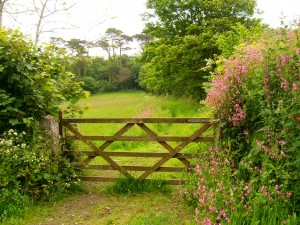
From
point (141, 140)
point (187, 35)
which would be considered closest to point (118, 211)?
point (141, 140)

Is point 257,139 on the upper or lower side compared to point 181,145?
upper

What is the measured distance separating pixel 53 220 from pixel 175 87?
23662mm

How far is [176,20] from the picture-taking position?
28344mm

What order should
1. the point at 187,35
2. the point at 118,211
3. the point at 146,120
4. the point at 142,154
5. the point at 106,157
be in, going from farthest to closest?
the point at 187,35
the point at 106,157
the point at 142,154
the point at 146,120
the point at 118,211

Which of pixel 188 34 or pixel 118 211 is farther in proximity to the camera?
pixel 188 34

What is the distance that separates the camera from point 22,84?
6.68 m

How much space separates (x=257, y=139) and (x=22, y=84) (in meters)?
4.83

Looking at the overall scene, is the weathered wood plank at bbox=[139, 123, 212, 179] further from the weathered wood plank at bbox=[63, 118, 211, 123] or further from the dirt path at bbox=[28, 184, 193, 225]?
the dirt path at bbox=[28, 184, 193, 225]

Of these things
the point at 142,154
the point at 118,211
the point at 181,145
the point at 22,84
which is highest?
the point at 22,84

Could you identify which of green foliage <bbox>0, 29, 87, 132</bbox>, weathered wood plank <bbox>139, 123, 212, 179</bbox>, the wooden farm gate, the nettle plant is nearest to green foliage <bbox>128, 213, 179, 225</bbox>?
the nettle plant

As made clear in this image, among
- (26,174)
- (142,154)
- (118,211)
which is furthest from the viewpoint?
(142,154)

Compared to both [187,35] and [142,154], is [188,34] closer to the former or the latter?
[187,35]

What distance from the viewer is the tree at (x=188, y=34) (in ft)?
79.9

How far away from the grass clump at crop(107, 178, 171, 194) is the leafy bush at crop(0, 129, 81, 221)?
867 millimetres
